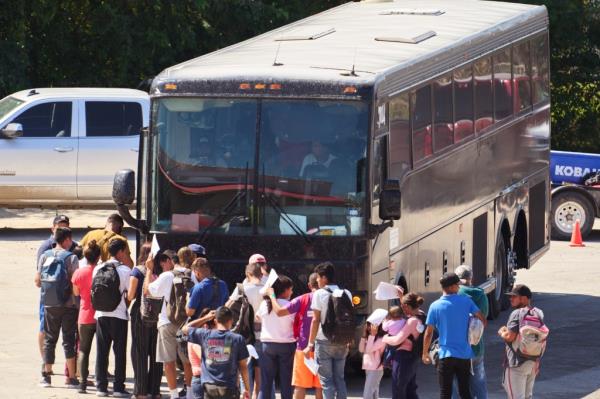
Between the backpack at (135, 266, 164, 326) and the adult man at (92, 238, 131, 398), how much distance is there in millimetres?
350

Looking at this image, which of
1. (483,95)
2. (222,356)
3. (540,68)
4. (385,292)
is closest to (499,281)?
(483,95)

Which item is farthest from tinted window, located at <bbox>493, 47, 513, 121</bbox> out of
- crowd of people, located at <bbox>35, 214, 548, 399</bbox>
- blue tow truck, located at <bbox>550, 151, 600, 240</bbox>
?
blue tow truck, located at <bbox>550, 151, 600, 240</bbox>

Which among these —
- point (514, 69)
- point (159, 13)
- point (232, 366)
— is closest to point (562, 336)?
point (514, 69)

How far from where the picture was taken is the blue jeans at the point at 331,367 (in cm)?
1355

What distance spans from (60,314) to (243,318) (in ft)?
7.94

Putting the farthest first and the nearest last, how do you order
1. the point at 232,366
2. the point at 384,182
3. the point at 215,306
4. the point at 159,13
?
the point at 159,13 < the point at 384,182 < the point at 215,306 < the point at 232,366

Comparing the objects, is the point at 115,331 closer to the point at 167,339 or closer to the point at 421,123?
the point at 167,339

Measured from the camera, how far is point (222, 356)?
483 inches

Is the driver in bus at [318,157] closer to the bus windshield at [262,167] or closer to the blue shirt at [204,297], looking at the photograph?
the bus windshield at [262,167]

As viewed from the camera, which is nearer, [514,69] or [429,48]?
[429,48]

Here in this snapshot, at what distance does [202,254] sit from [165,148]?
130cm

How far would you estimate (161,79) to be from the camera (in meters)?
15.3

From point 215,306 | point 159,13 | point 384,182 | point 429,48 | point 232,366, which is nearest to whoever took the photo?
point 232,366

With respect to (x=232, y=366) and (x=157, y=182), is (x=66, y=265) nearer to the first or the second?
(x=157, y=182)
